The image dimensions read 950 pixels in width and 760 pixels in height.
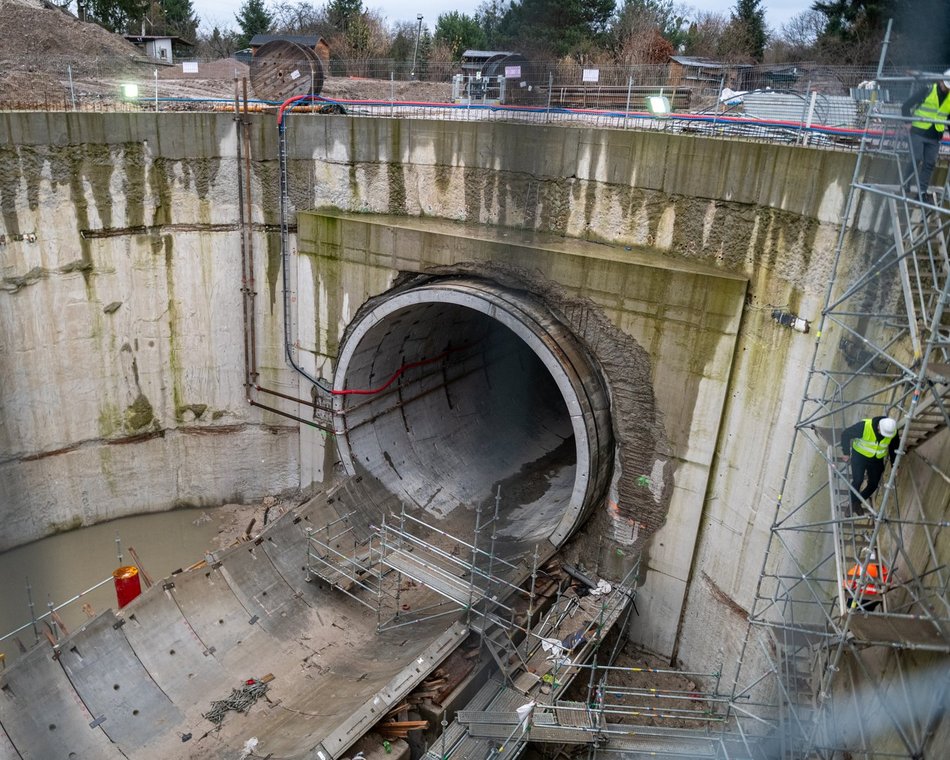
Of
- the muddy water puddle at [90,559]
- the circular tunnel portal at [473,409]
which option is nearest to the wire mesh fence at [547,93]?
the circular tunnel portal at [473,409]

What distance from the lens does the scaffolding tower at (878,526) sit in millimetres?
5125

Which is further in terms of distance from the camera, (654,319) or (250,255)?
(250,255)

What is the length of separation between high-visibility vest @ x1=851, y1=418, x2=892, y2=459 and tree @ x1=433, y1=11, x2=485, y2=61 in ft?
79.9

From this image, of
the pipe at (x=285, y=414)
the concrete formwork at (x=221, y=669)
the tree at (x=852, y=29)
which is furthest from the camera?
the tree at (x=852, y=29)

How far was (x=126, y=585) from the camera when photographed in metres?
9.62

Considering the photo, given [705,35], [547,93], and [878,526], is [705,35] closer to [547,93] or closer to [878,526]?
[547,93]

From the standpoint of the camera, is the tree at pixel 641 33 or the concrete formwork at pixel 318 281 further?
the tree at pixel 641 33

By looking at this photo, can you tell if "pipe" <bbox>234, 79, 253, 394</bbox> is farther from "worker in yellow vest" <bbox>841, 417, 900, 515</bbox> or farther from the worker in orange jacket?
the worker in orange jacket

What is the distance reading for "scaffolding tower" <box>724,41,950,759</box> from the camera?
512 cm

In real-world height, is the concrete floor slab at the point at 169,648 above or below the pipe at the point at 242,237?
below

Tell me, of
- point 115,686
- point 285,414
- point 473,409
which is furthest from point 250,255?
point 115,686

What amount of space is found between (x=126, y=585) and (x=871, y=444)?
8.74 metres

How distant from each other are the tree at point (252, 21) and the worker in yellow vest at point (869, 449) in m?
31.3

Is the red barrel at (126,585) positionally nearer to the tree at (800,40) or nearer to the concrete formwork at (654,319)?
the concrete formwork at (654,319)
